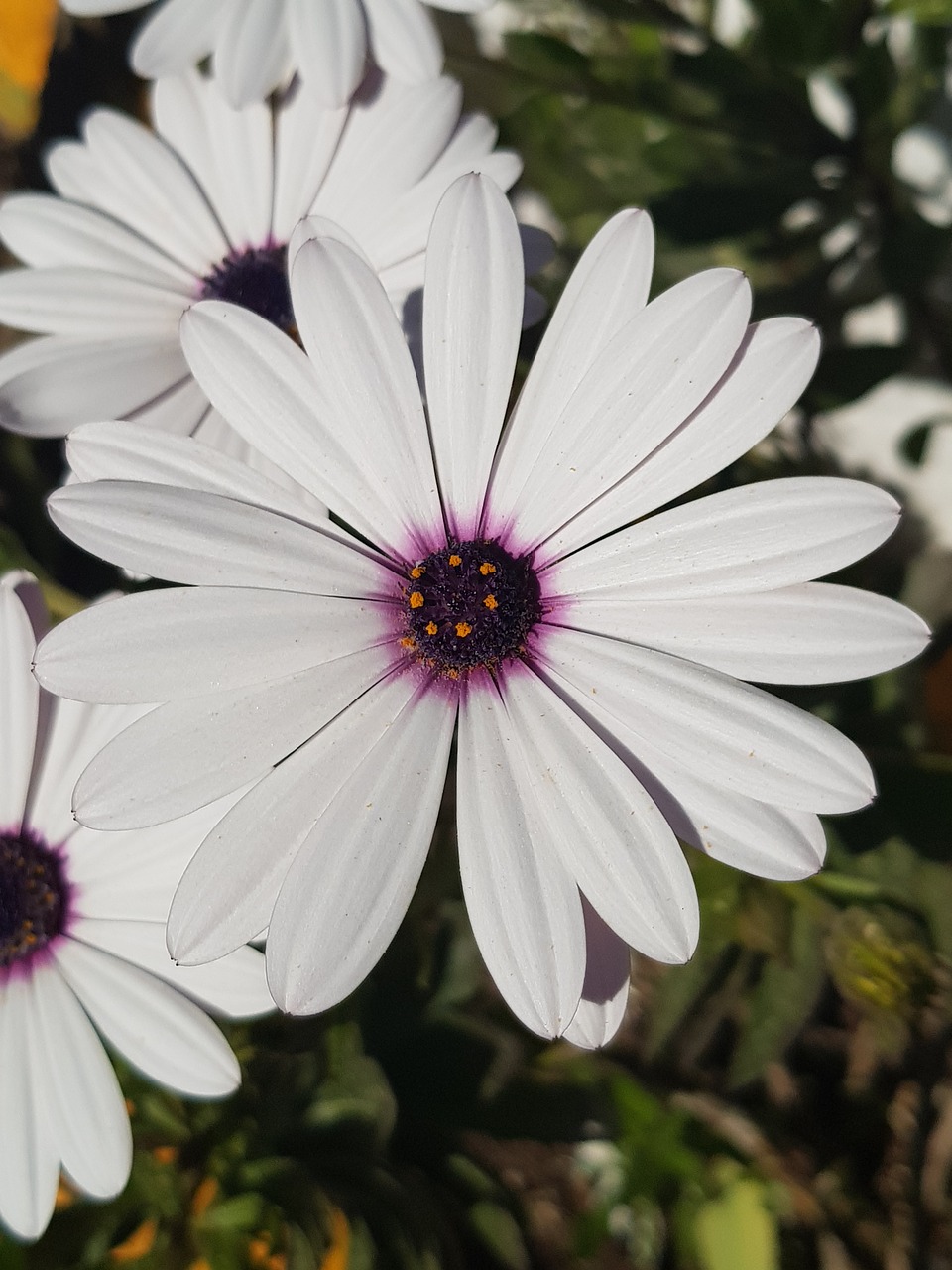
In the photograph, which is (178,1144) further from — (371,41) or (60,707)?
(371,41)

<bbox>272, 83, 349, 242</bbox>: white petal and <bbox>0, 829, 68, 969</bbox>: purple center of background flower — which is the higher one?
<bbox>272, 83, 349, 242</bbox>: white petal

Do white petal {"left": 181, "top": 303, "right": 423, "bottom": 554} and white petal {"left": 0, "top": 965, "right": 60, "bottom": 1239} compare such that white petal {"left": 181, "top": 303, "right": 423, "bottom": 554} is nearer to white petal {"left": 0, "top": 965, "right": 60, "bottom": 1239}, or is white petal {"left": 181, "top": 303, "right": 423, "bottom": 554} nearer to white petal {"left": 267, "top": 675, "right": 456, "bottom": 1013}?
white petal {"left": 267, "top": 675, "right": 456, "bottom": 1013}

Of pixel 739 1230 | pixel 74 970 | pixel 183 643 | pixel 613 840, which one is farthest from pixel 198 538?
pixel 739 1230

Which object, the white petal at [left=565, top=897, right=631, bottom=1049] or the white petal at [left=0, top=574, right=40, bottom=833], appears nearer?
the white petal at [left=565, top=897, right=631, bottom=1049]

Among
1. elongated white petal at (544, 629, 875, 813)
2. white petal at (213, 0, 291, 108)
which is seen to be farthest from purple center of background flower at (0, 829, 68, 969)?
white petal at (213, 0, 291, 108)

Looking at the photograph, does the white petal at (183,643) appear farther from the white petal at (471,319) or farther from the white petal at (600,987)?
the white petal at (600,987)

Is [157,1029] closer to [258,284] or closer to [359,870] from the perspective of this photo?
[359,870]

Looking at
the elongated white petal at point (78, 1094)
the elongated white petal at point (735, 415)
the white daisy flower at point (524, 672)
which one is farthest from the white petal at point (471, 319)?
the elongated white petal at point (78, 1094)
